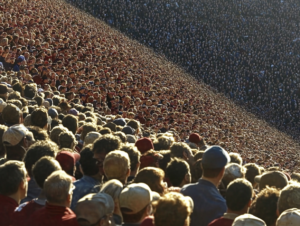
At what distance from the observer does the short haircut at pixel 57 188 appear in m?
4.78

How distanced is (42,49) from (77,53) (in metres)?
3.28

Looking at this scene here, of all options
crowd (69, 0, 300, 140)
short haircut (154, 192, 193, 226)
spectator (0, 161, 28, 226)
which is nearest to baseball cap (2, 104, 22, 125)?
spectator (0, 161, 28, 226)

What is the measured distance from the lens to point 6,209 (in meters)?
5.11

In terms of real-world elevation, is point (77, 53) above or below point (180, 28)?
below

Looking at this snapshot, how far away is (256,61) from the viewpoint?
5075 cm

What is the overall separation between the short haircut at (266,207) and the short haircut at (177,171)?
1.35 meters

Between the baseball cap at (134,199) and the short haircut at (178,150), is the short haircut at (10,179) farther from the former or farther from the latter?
the short haircut at (178,150)

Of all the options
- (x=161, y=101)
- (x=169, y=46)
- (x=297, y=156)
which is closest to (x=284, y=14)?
(x=169, y=46)

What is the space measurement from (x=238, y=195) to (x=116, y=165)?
4.42 ft

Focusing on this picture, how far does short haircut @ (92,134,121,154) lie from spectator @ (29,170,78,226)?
155cm

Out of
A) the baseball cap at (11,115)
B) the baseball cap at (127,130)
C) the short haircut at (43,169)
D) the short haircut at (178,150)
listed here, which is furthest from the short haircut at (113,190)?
the baseball cap at (127,130)

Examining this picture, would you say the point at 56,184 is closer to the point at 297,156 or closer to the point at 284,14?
the point at 297,156

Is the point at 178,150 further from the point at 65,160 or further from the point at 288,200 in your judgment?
the point at 288,200

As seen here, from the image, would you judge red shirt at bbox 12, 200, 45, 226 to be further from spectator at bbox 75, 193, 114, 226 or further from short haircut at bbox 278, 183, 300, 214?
short haircut at bbox 278, 183, 300, 214
